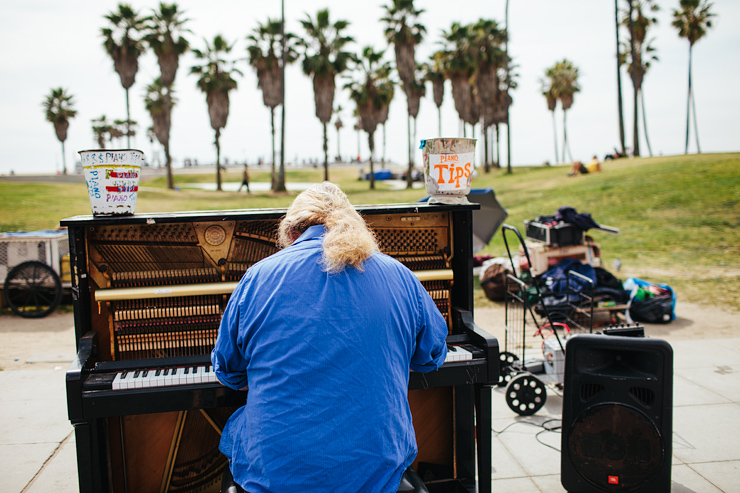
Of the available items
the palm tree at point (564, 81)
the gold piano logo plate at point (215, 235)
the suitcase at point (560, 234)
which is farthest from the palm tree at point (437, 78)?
the gold piano logo plate at point (215, 235)

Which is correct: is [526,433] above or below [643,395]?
below

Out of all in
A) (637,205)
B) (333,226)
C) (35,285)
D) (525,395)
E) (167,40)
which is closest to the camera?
(333,226)

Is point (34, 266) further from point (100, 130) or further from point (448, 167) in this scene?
point (100, 130)

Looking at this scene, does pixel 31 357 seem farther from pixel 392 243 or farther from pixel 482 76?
pixel 482 76

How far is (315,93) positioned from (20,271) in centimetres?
2214

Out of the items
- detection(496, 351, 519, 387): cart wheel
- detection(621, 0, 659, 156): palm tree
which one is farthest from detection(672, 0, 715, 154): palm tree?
detection(496, 351, 519, 387): cart wheel

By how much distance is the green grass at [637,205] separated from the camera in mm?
11867

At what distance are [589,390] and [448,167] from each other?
1585mm

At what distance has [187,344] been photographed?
3086 millimetres

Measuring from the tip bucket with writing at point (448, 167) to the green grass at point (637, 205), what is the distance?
7824 mm

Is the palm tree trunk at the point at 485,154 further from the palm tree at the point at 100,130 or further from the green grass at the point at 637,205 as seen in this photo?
the palm tree at the point at 100,130

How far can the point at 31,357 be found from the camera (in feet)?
20.9

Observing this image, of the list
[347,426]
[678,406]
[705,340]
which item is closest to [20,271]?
[347,426]

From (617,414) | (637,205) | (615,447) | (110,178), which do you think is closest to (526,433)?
(615,447)
